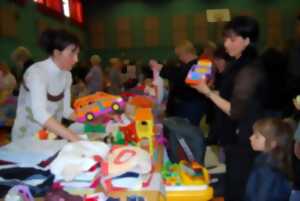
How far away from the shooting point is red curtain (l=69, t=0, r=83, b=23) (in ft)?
40.2

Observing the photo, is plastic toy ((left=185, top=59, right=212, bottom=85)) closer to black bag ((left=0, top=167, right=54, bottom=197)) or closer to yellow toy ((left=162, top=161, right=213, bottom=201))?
yellow toy ((left=162, top=161, right=213, bottom=201))

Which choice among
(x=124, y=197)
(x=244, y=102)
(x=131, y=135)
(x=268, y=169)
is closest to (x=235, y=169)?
(x=268, y=169)

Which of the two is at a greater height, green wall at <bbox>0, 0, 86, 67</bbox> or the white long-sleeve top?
green wall at <bbox>0, 0, 86, 67</bbox>

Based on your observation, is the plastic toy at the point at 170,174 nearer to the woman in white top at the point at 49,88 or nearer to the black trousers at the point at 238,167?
the black trousers at the point at 238,167

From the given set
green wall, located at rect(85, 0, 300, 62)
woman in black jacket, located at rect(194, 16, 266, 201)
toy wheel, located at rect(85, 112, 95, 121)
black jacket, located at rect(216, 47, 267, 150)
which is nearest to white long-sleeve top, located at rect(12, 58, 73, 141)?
toy wheel, located at rect(85, 112, 95, 121)

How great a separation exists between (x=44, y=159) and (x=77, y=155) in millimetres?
193

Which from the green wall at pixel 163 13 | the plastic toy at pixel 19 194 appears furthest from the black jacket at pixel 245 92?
the green wall at pixel 163 13

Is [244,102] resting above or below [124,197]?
above

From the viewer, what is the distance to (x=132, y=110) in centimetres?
318

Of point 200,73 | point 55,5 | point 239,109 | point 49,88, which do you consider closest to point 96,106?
point 49,88

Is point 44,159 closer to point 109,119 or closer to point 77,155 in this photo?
point 77,155

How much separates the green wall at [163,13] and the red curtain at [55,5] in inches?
134

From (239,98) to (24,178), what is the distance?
4.08 ft

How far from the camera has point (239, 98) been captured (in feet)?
8.02
